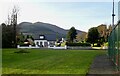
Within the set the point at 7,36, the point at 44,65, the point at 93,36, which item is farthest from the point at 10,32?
the point at 44,65

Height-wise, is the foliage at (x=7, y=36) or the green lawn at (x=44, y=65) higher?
the foliage at (x=7, y=36)

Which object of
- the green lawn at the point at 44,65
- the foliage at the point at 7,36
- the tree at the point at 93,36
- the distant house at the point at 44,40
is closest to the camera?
the green lawn at the point at 44,65

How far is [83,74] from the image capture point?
54.1ft

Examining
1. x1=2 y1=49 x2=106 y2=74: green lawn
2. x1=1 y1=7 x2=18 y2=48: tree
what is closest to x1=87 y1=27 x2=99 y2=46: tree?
x1=1 y1=7 x2=18 y2=48: tree

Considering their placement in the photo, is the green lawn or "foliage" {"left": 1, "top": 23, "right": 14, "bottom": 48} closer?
the green lawn

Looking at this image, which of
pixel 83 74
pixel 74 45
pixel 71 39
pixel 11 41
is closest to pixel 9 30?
pixel 11 41

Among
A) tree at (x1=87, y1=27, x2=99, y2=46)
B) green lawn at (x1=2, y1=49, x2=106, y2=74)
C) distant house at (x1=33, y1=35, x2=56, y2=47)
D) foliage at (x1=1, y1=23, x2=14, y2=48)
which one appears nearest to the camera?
green lawn at (x1=2, y1=49, x2=106, y2=74)

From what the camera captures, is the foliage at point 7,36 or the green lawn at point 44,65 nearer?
the green lawn at point 44,65

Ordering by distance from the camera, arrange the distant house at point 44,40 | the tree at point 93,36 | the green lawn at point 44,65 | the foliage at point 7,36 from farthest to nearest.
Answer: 1. the distant house at point 44,40
2. the tree at point 93,36
3. the foliage at point 7,36
4. the green lawn at point 44,65

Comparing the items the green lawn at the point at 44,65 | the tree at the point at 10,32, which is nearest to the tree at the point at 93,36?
the tree at the point at 10,32

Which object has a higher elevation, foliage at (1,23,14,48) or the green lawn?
foliage at (1,23,14,48)

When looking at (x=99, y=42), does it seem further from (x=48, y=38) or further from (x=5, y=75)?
(x=5, y=75)

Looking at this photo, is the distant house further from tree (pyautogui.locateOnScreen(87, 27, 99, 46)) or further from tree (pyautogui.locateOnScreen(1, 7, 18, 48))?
tree (pyautogui.locateOnScreen(1, 7, 18, 48))

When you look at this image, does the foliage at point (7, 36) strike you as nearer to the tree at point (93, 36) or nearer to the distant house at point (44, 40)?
the tree at point (93, 36)
